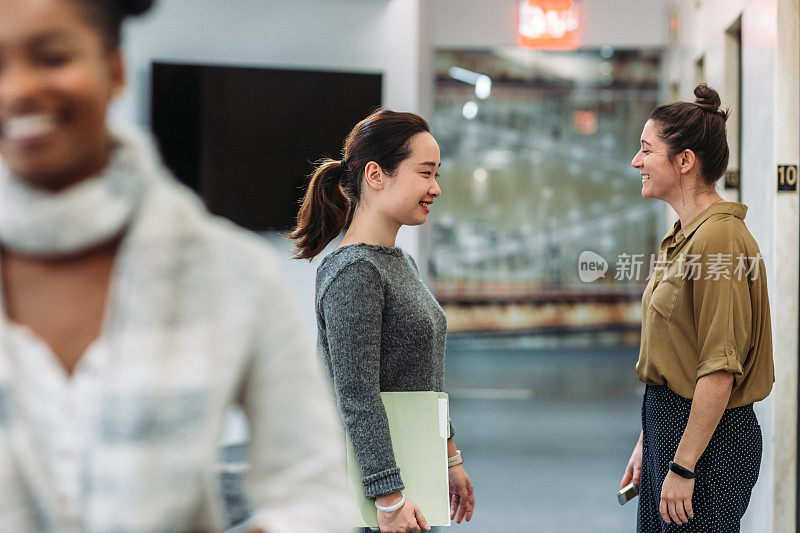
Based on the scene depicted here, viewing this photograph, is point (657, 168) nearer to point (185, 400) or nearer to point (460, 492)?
point (460, 492)

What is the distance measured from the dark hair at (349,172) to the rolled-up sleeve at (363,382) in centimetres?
36

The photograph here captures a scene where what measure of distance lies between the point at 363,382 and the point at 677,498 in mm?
825

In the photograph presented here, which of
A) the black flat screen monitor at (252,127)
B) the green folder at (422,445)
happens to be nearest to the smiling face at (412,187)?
the green folder at (422,445)

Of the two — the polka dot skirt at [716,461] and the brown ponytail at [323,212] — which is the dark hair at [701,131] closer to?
the polka dot skirt at [716,461]

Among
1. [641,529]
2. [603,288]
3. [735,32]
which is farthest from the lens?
[603,288]

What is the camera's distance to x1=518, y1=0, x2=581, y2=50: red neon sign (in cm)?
549

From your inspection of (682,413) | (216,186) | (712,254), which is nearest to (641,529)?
(682,413)

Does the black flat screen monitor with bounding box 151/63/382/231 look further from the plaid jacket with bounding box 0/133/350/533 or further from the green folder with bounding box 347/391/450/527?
the plaid jacket with bounding box 0/133/350/533

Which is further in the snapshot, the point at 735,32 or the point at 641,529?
the point at 735,32

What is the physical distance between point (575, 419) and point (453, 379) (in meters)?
1.61

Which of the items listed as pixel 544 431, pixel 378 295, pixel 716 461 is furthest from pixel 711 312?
pixel 544 431

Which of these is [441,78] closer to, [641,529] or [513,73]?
[513,73]

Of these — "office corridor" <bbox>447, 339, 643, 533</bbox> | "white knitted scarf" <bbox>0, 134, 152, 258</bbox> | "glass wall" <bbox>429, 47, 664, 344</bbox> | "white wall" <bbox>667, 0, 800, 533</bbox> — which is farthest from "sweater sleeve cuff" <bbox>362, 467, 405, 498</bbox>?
"glass wall" <bbox>429, 47, 664, 344</bbox>

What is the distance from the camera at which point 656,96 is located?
727 centimetres
